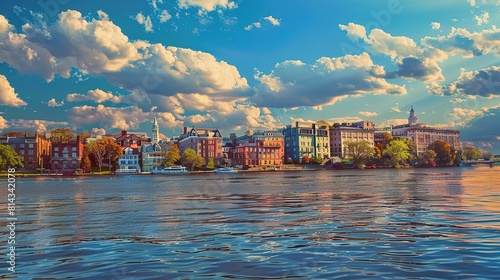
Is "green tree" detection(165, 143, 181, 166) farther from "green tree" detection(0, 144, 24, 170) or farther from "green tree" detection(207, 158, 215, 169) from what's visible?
"green tree" detection(0, 144, 24, 170)

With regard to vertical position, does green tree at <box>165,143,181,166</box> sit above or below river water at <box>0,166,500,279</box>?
above

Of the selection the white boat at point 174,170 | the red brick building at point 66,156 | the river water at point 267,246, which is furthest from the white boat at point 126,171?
the river water at point 267,246

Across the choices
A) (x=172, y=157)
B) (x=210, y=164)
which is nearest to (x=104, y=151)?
(x=172, y=157)

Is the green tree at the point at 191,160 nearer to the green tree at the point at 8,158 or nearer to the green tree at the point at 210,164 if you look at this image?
the green tree at the point at 210,164

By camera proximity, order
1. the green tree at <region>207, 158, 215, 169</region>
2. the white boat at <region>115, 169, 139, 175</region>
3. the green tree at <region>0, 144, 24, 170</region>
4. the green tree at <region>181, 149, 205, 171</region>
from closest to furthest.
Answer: the green tree at <region>0, 144, 24, 170</region>, the white boat at <region>115, 169, 139, 175</region>, the green tree at <region>181, 149, 205, 171</region>, the green tree at <region>207, 158, 215, 169</region>

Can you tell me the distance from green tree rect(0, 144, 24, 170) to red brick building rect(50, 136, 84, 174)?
62.9ft

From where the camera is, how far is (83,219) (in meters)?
27.9

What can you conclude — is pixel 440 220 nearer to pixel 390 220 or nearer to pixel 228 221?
pixel 390 220

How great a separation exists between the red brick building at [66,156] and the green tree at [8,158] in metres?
19.2

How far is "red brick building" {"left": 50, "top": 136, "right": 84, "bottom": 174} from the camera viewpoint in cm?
16912

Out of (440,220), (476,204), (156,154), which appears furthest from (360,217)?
(156,154)

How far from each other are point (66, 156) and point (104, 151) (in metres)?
17.7

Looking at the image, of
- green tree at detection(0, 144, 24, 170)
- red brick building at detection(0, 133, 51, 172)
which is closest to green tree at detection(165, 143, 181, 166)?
red brick building at detection(0, 133, 51, 172)

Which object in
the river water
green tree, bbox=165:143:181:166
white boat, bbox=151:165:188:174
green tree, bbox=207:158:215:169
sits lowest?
the river water
